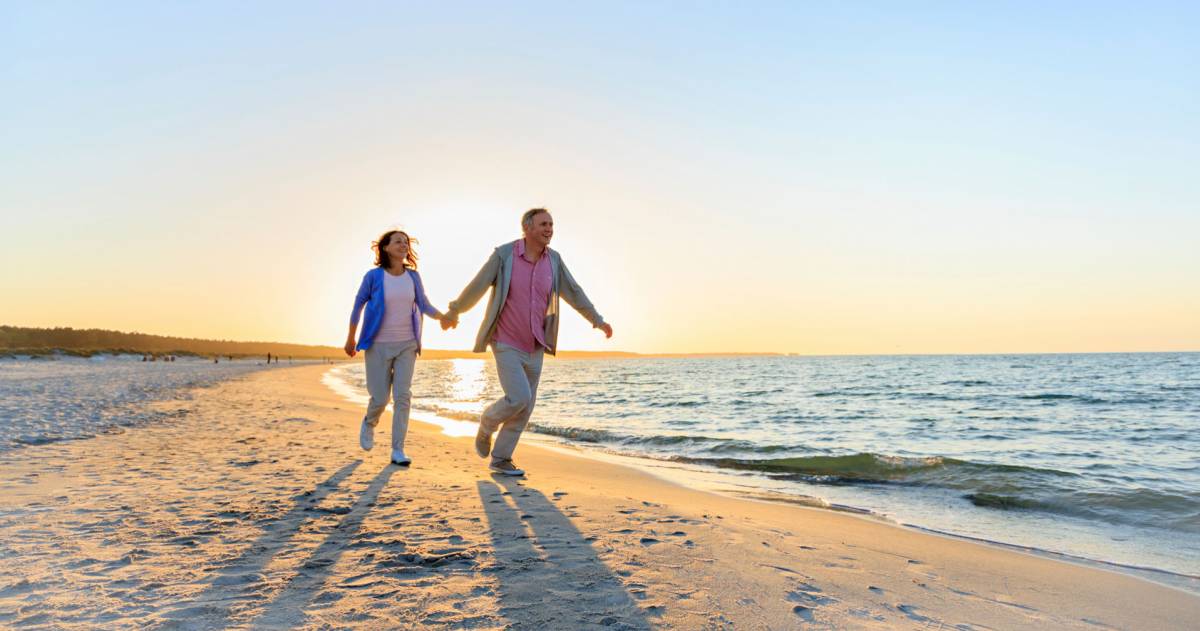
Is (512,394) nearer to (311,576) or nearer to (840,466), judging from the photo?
(311,576)

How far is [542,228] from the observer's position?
5.98 m

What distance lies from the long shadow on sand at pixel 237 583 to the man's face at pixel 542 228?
293 centimetres

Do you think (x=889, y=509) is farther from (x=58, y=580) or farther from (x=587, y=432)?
(x=587, y=432)

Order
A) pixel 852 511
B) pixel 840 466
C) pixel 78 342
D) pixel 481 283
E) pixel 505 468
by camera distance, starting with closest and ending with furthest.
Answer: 1. pixel 852 511
2. pixel 481 283
3. pixel 505 468
4. pixel 840 466
5. pixel 78 342

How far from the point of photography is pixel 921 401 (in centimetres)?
2217

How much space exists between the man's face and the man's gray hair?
3 cm

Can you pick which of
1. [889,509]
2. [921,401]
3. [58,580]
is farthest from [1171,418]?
[58,580]

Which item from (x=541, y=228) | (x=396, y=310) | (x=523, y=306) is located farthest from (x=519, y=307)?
(x=396, y=310)

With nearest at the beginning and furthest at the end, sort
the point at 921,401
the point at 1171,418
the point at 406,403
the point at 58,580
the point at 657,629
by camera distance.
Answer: the point at 657,629, the point at 58,580, the point at 406,403, the point at 1171,418, the point at 921,401

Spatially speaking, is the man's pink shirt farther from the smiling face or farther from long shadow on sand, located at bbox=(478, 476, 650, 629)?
long shadow on sand, located at bbox=(478, 476, 650, 629)

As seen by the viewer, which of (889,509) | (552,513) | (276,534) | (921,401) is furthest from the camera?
(921,401)

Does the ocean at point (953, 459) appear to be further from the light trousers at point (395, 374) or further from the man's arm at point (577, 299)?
the man's arm at point (577, 299)

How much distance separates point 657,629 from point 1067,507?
572 cm

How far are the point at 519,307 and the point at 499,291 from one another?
236 mm
